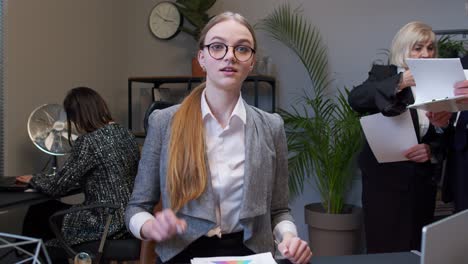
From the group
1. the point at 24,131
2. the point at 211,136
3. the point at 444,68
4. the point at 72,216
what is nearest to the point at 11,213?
the point at 24,131

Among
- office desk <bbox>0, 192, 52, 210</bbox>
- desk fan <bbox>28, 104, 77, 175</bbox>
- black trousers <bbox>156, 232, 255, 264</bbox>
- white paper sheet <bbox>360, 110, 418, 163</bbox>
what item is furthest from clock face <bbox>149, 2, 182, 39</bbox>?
black trousers <bbox>156, 232, 255, 264</bbox>

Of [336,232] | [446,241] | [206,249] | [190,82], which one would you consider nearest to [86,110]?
[190,82]

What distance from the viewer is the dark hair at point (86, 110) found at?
2635mm

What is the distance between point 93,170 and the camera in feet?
8.22

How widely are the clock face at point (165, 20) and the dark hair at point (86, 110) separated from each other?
1810mm

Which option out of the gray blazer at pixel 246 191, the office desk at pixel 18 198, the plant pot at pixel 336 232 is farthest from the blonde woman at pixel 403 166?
the office desk at pixel 18 198

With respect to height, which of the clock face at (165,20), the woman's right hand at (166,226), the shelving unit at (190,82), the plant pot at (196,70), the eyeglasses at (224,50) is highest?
the clock face at (165,20)

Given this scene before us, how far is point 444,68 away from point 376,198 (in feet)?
2.65

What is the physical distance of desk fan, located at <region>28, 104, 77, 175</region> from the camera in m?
2.87

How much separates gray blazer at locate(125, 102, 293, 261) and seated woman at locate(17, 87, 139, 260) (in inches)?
47.1

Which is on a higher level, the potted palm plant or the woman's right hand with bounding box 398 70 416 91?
the woman's right hand with bounding box 398 70 416 91

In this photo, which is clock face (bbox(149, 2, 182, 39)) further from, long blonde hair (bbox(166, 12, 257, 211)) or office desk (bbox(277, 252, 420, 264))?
office desk (bbox(277, 252, 420, 264))

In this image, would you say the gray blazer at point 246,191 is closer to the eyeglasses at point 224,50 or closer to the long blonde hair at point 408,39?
the eyeglasses at point 224,50

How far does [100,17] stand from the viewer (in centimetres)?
404
